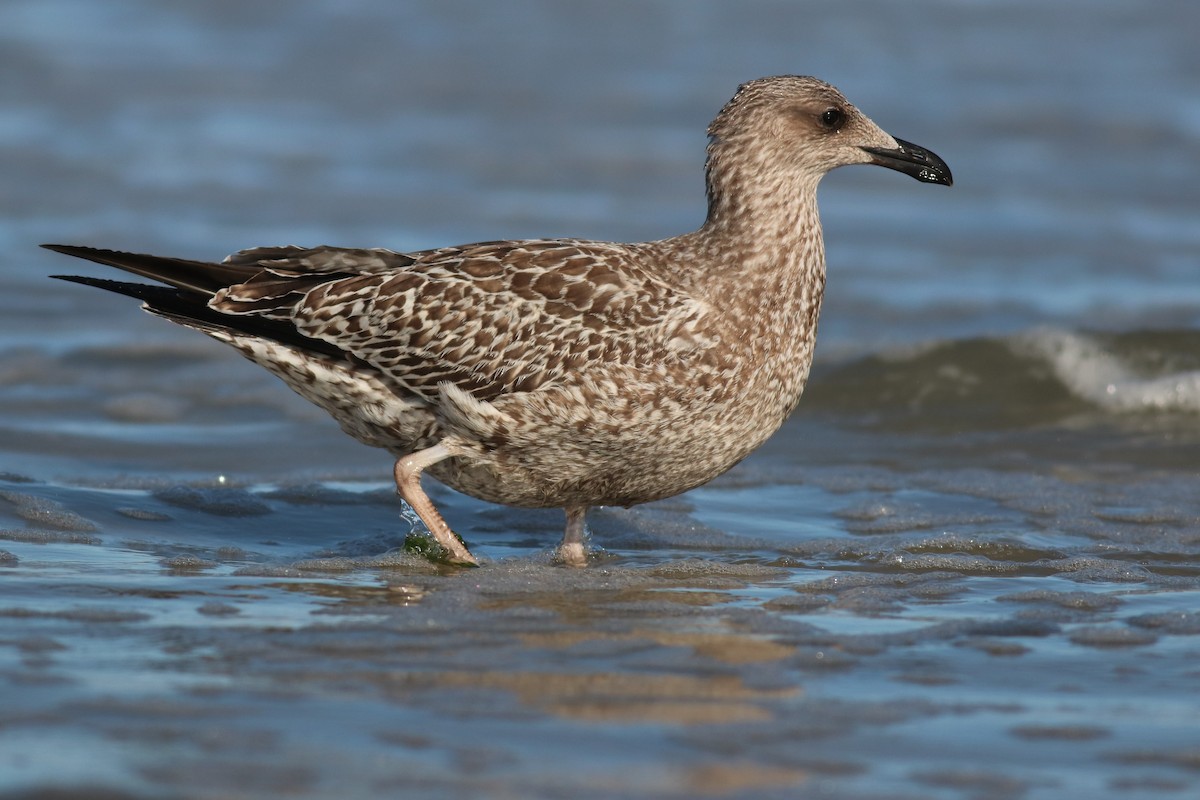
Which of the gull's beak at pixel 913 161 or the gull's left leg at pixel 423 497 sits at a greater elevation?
the gull's beak at pixel 913 161

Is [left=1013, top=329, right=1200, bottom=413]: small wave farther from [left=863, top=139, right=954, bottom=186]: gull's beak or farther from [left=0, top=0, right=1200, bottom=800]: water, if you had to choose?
[left=863, top=139, right=954, bottom=186]: gull's beak

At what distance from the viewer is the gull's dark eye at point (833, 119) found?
315 inches

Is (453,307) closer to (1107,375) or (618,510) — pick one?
(618,510)

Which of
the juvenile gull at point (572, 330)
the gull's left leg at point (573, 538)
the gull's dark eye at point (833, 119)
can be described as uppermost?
the gull's dark eye at point (833, 119)

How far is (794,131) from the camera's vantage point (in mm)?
7965

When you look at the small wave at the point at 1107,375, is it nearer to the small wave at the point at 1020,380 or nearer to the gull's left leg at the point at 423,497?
the small wave at the point at 1020,380

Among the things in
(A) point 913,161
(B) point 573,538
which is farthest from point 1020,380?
(B) point 573,538

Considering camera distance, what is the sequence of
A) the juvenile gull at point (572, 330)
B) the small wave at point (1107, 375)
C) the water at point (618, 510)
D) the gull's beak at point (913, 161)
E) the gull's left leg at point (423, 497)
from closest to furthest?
the water at point (618, 510)
the juvenile gull at point (572, 330)
the gull's left leg at point (423, 497)
the gull's beak at point (913, 161)
the small wave at point (1107, 375)

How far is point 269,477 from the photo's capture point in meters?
9.76

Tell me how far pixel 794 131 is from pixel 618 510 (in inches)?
91.1

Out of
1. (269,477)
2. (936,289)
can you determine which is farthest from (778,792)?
(936,289)

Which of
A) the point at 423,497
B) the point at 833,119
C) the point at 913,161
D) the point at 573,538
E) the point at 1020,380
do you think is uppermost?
the point at 833,119

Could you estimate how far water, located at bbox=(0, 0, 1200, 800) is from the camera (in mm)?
5105

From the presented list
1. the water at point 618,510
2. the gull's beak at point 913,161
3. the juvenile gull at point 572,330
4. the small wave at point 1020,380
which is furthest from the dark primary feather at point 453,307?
the small wave at point 1020,380
